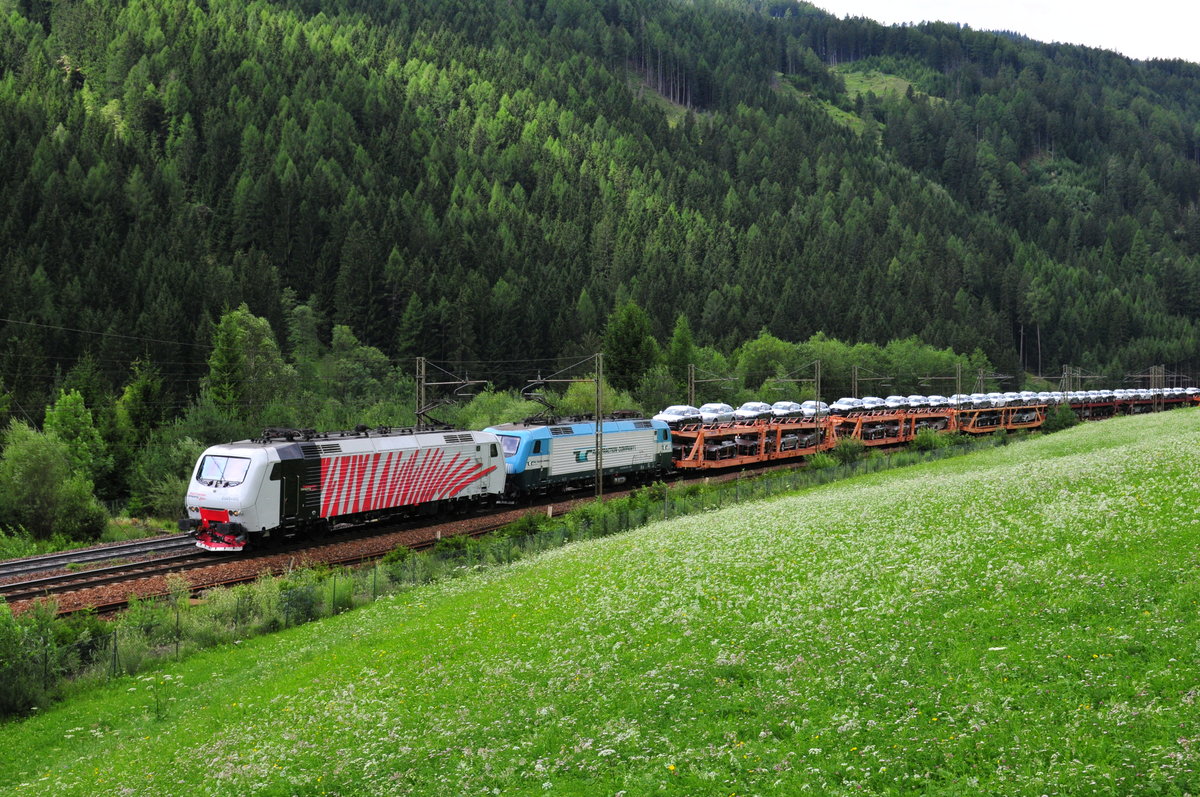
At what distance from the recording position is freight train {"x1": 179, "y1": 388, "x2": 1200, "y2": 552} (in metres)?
38.0

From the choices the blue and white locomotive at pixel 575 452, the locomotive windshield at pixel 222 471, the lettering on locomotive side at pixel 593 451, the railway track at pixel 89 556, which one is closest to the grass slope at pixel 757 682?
the locomotive windshield at pixel 222 471

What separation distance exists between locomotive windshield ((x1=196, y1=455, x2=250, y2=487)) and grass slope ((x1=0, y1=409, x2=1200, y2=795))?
38.3 ft

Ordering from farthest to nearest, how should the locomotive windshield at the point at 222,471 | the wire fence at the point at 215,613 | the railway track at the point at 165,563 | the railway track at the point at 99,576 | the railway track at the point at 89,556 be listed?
the railway track at the point at 89,556
the locomotive windshield at the point at 222,471
the railway track at the point at 165,563
the railway track at the point at 99,576
the wire fence at the point at 215,613

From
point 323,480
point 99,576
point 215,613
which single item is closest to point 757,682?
point 215,613

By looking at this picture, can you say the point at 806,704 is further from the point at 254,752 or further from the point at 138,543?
the point at 138,543

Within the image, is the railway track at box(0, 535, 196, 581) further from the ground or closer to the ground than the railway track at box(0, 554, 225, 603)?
closer to the ground

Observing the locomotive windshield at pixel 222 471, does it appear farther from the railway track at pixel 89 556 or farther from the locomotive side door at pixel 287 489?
the railway track at pixel 89 556

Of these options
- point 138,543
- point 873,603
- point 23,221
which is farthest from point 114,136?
point 873,603

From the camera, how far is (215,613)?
28.9m

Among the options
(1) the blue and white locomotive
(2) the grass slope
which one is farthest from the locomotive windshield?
(1) the blue and white locomotive

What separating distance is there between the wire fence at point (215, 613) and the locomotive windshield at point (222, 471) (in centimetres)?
573

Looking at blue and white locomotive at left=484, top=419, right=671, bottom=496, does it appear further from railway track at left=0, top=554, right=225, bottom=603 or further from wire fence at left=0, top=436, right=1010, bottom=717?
railway track at left=0, top=554, right=225, bottom=603

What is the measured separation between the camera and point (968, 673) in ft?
48.2

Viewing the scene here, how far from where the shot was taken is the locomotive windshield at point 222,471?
37.5 meters
